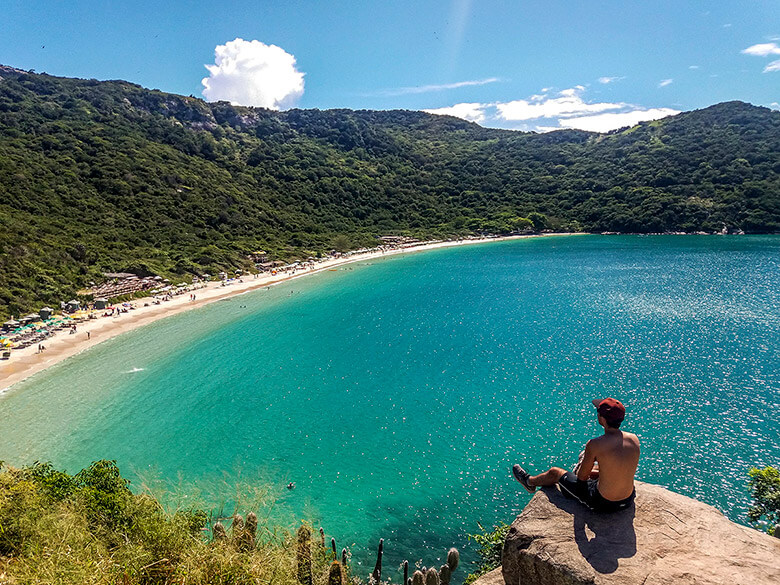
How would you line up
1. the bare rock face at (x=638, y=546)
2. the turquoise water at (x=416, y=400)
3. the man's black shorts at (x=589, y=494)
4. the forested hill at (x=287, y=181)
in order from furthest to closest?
the forested hill at (x=287, y=181), the turquoise water at (x=416, y=400), the man's black shorts at (x=589, y=494), the bare rock face at (x=638, y=546)

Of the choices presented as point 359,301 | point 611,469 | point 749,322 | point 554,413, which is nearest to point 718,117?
point 749,322

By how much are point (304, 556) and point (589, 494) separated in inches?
A: 317

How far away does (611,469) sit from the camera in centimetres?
657

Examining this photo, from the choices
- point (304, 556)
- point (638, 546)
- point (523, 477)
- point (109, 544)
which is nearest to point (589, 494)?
point (638, 546)

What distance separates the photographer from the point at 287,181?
129 meters

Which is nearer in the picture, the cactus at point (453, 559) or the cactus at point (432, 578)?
the cactus at point (432, 578)

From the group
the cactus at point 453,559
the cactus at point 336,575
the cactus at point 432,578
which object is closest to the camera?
the cactus at point 336,575

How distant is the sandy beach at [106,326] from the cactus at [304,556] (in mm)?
32188

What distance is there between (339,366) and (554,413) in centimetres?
1779

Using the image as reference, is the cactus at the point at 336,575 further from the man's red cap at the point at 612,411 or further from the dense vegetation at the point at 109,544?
the man's red cap at the point at 612,411

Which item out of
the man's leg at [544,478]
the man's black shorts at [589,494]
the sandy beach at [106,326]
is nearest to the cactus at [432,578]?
the man's leg at [544,478]

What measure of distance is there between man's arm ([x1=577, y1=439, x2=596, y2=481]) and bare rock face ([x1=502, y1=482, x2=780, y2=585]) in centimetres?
61

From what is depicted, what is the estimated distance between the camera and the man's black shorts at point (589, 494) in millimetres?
6809

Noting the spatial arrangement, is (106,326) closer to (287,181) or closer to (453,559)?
(453,559)
